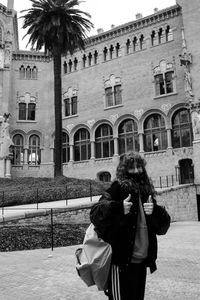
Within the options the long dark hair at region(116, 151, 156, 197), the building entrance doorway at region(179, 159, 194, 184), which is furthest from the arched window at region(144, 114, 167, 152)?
the long dark hair at region(116, 151, 156, 197)

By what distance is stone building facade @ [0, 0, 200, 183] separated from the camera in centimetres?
3044

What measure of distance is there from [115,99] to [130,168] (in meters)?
33.0

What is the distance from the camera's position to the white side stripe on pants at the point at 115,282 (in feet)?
9.36

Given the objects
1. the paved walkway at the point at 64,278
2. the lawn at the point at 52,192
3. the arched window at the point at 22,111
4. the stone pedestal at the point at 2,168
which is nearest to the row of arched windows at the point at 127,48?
the arched window at the point at 22,111

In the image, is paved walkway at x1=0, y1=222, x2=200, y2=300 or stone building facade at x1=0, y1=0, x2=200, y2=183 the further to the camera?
stone building facade at x1=0, y1=0, x2=200, y2=183

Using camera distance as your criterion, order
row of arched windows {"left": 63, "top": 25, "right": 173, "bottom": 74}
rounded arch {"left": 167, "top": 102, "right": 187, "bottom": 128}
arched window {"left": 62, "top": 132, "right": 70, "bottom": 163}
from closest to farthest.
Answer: rounded arch {"left": 167, "top": 102, "right": 187, "bottom": 128}
row of arched windows {"left": 63, "top": 25, "right": 173, "bottom": 74}
arched window {"left": 62, "top": 132, "right": 70, "bottom": 163}

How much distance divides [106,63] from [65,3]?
35.8 ft

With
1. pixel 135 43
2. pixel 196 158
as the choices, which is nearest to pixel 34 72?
pixel 135 43

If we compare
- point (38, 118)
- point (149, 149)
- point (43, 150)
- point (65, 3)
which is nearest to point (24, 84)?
point (38, 118)

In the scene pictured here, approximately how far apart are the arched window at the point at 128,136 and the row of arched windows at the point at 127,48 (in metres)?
8.60

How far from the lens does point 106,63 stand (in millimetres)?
36656

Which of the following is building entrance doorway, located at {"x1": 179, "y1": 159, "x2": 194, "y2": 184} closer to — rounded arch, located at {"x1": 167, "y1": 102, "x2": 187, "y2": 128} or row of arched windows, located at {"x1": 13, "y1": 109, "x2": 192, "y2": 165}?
row of arched windows, located at {"x1": 13, "y1": 109, "x2": 192, "y2": 165}

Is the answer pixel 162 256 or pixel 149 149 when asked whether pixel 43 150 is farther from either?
pixel 162 256

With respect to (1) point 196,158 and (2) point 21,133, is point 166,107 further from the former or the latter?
(2) point 21,133
